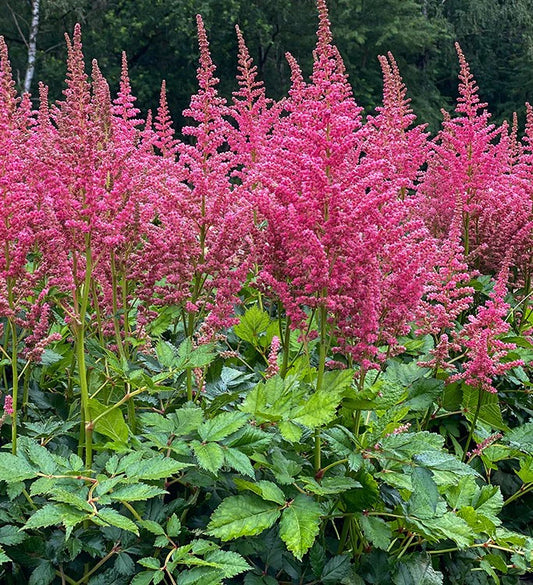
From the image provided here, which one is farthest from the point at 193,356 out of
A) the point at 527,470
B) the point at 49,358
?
the point at 527,470

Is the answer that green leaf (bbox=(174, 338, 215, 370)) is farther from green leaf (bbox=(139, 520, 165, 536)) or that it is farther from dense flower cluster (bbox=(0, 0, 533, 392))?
green leaf (bbox=(139, 520, 165, 536))

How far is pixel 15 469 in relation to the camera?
2012 millimetres

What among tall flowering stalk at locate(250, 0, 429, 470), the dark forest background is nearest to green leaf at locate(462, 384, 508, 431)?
tall flowering stalk at locate(250, 0, 429, 470)

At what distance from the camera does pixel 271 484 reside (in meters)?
2.17

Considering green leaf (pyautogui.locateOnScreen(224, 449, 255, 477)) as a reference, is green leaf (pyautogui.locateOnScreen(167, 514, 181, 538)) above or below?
below

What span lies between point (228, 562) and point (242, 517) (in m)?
0.14

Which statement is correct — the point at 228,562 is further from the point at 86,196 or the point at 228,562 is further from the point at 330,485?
the point at 86,196

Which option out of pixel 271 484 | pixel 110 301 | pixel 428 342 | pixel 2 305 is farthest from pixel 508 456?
pixel 2 305

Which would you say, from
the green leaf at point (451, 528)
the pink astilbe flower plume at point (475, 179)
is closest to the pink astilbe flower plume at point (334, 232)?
the green leaf at point (451, 528)

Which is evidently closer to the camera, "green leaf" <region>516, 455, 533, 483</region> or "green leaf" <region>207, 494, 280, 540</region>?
"green leaf" <region>207, 494, 280, 540</region>

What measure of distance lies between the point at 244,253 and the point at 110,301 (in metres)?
0.55

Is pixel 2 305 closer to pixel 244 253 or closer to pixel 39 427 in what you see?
pixel 39 427

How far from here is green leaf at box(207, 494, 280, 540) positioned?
82.0 inches

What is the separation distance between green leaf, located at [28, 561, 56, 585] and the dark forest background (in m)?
26.9
